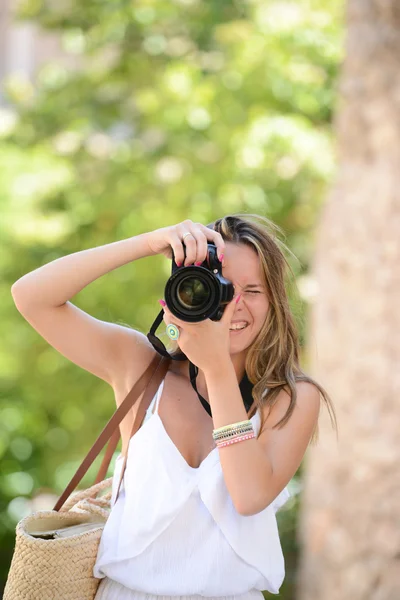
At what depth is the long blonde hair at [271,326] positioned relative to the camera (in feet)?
6.57

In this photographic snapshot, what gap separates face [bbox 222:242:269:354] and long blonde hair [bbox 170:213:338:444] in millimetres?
22

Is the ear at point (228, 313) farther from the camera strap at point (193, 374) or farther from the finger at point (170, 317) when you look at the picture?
the camera strap at point (193, 374)

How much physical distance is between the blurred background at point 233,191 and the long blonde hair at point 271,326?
115 inches

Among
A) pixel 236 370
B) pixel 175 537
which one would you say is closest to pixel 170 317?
pixel 236 370

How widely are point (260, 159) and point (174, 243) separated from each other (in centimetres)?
469

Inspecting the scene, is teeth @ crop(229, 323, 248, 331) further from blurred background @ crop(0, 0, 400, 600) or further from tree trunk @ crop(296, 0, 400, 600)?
blurred background @ crop(0, 0, 400, 600)

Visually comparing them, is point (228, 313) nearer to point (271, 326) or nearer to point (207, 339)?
point (207, 339)

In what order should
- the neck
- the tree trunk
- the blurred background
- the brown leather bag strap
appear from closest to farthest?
the brown leather bag strap, the neck, the tree trunk, the blurred background

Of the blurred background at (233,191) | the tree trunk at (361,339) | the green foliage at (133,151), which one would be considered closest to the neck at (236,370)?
the tree trunk at (361,339)

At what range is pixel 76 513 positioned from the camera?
1936 mm

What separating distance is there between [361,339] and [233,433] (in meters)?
3.29

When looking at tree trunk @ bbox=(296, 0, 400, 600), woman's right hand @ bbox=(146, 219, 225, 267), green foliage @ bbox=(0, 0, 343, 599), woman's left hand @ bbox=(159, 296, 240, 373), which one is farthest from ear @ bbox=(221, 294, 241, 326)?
green foliage @ bbox=(0, 0, 343, 599)

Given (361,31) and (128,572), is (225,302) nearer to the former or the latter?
(128,572)

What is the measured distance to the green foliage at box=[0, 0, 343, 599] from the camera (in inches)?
258
